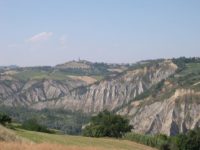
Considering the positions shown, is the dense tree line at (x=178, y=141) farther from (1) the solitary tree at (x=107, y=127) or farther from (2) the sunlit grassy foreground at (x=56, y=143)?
(2) the sunlit grassy foreground at (x=56, y=143)

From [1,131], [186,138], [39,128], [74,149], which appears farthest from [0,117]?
[186,138]

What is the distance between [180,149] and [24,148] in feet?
373

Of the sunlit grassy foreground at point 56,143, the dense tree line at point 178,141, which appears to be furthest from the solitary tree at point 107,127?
the sunlit grassy foreground at point 56,143

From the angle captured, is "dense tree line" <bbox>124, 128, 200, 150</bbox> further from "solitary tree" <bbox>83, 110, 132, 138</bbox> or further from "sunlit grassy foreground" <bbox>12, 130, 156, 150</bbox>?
"sunlit grassy foreground" <bbox>12, 130, 156, 150</bbox>

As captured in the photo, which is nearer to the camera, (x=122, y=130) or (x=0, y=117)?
(x=0, y=117)

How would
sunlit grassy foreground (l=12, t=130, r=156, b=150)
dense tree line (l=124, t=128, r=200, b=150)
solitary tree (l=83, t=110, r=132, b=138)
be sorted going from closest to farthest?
sunlit grassy foreground (l=12, t=130, r=156, b=150), dense tree line (l=124, t=128, r=200, b=150), solitary tree (l=83, t=110, r=132, b=138)

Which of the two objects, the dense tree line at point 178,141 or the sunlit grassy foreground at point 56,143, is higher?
the sunlit grassy foreground at point 56,143

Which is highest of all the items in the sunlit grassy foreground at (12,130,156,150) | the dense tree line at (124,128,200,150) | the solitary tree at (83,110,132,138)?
the sunlit grassy foreground at (12,130,156,150)

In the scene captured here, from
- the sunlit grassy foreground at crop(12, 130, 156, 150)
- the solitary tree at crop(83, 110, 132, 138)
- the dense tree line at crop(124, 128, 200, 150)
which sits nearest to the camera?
the sunlit grassy foreground at crop(12, 130, 156, 150)

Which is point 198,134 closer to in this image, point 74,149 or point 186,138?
point 186,138

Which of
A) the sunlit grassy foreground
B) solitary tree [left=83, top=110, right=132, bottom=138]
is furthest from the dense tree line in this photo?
the sunlit grassy foreground

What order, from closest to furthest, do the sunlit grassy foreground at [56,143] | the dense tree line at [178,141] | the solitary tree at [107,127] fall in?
the sunlit grassy foreground at [56,143] < the dense tree line at [178,141] < the solitary tree at [107,127]

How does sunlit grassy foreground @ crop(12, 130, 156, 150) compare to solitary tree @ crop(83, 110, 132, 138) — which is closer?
sunlit grassy foreground @ crop(12, 130, 156, 150)

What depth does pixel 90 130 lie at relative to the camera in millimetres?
147875
